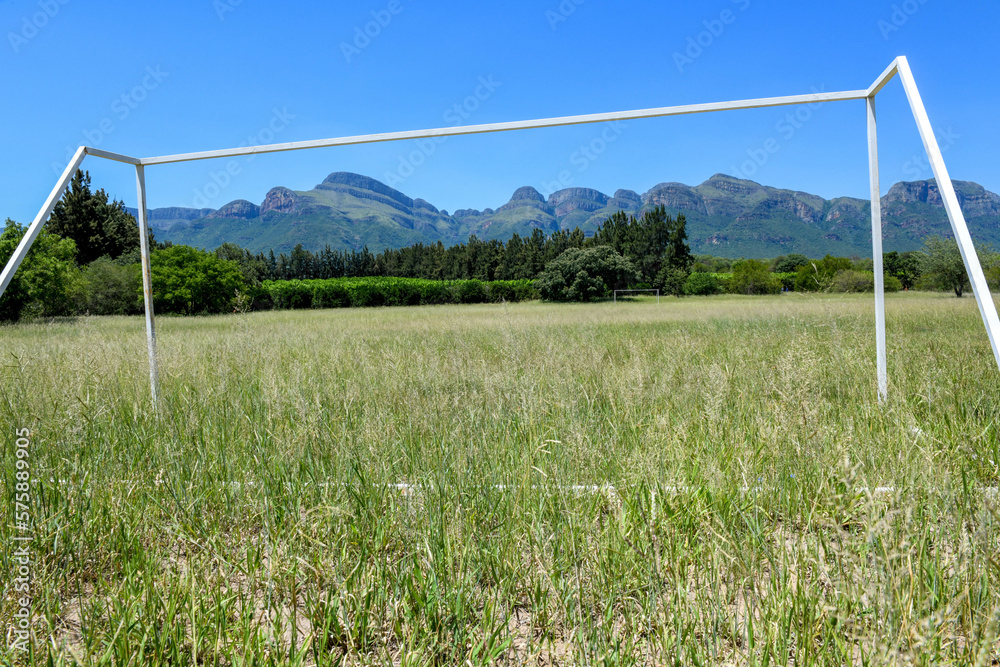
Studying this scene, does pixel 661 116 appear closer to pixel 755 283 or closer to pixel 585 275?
pixel 585 275

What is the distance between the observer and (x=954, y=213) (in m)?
2.03

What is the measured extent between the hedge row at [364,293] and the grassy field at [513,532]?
26.7 meters

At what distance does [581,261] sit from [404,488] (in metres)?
37.7

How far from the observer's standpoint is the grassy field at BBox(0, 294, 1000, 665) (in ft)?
4.34

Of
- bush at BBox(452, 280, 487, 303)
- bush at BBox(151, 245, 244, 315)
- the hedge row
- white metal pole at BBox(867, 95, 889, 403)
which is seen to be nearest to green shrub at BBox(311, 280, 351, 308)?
the hedge row

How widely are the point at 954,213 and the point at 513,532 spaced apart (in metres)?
2.17

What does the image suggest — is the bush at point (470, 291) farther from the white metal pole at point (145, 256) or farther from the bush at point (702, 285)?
the white metal pole at point (145, 256)

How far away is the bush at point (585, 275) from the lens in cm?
3825

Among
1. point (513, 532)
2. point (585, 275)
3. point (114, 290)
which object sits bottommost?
point (513, 532)

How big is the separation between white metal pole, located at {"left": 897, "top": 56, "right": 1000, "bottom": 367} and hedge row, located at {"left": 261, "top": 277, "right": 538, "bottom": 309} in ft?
91.9

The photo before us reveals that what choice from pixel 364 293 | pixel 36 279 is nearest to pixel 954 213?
pixel 36 279

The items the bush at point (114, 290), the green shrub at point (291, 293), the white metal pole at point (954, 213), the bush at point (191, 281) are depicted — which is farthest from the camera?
the green shrub at point (291, 293)

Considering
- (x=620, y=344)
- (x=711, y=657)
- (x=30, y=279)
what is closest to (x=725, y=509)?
(x=711, y=657)

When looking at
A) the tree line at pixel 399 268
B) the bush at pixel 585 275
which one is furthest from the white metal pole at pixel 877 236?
the bush at pixel 585 275
